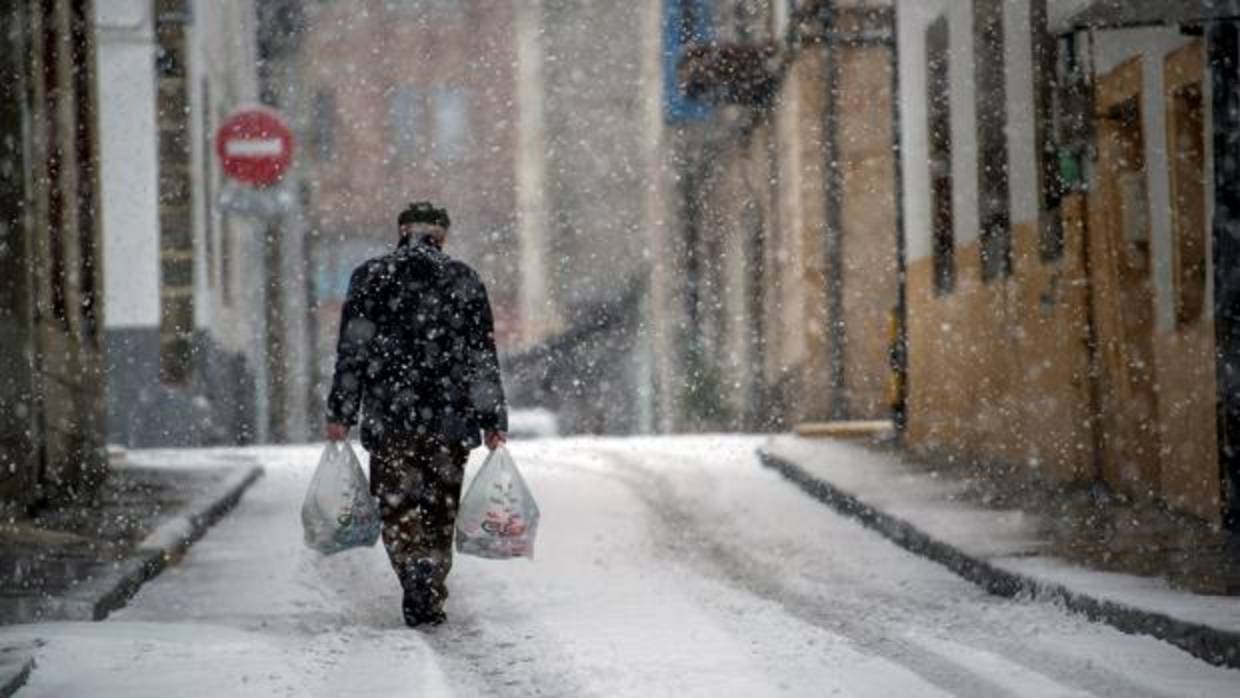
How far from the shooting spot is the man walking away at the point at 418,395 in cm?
860

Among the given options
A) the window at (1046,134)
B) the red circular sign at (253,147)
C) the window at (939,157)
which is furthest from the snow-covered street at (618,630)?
the red circular sign at (253,147)

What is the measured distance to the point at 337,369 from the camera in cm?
861

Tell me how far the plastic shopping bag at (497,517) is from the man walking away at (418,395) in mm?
75

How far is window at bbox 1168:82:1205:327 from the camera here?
12234 mm

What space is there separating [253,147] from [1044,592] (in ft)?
54.8

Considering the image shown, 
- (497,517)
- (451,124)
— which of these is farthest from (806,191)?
(451,124)

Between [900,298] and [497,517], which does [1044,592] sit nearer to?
[497,517]

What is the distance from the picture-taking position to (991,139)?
670 inches

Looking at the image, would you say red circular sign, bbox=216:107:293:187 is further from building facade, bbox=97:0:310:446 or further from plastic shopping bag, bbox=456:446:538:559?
plastic shopping bag, bbox=456:446:538:559

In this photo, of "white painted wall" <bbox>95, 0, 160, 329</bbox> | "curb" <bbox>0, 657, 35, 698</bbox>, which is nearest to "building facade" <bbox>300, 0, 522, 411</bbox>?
"white painted wall" <bbox>95, 0, 160, 329</bbox>

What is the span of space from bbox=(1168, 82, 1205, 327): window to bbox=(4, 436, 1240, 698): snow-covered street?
2.32m

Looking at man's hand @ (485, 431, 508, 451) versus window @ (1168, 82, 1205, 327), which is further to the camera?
window @ (1168, 82, 1205, 327)

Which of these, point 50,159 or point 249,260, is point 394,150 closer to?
point 249,260

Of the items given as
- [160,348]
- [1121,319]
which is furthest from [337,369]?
[160,348]
